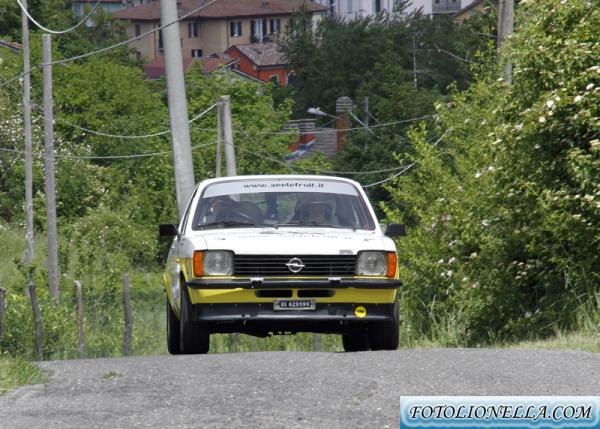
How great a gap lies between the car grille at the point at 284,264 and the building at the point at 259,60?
135 meters

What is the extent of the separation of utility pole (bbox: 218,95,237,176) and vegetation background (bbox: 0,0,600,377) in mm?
4094

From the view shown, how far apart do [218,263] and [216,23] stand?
481ft

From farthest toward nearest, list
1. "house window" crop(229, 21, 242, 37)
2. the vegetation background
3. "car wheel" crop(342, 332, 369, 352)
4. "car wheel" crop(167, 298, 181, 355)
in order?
"house window" crop(229, 21, 242, 37) < the vegetation background < "car wheel" crop(342, 332, 369, 352) < "car wheel" crop(167, 298, 181, 355)

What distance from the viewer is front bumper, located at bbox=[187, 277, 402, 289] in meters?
13.0

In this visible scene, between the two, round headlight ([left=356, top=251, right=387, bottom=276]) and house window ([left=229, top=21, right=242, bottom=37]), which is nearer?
round headlight ([left=356, top=251, right=387, bottom=276])

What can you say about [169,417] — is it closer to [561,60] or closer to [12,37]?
[561,60]

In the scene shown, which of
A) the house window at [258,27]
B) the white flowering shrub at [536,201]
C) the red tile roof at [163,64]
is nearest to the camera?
the white flowering shrub at [536,201]

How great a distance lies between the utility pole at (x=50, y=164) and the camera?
3641 cm

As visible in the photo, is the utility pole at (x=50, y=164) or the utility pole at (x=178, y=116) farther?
the utility pole at (x=50, y=164)

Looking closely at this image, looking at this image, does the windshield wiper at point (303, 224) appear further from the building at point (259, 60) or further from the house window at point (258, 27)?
the house window at point (258, 27)

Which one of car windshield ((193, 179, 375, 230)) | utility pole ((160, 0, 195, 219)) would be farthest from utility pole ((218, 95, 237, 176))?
car windshield ((193, 179, 375, 230))

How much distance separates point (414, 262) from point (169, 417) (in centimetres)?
1461

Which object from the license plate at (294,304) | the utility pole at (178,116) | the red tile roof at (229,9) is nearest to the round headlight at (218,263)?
the license plate at (294,304)

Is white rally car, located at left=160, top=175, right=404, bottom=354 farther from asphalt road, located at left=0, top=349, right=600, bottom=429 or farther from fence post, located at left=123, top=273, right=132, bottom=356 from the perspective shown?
fence post, located at left=123, top=273, right=132, bottom=356
